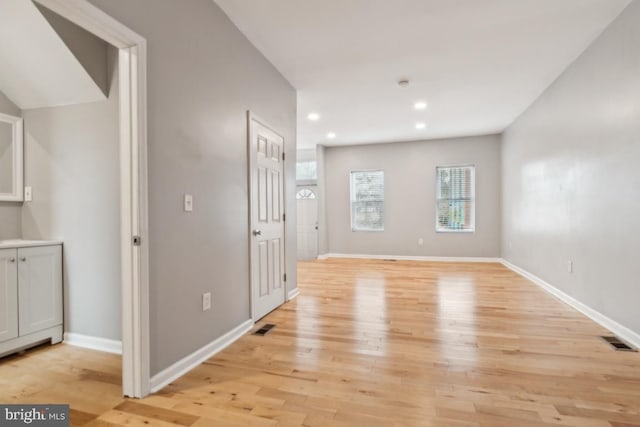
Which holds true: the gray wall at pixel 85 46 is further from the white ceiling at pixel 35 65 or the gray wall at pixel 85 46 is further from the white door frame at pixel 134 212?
the white door frame at pixel 134 212

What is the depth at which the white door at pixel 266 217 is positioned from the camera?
3084mm

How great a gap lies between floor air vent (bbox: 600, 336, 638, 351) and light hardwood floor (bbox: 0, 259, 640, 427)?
8cm

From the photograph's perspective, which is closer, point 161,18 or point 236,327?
point 161,18

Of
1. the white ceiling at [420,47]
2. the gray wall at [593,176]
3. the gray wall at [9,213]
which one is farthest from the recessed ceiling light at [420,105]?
the gray wall at [9,213]

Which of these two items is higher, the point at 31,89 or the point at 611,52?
the point at 611,52

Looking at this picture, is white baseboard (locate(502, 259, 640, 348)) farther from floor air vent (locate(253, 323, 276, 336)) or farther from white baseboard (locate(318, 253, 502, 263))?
floor air vent (locate(253, 323, 276, 336))

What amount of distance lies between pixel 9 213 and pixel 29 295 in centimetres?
76

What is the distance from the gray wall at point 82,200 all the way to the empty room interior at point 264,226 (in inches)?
0.7

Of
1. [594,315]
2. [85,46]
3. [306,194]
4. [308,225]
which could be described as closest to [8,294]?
[85,46]

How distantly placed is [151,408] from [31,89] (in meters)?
2.59

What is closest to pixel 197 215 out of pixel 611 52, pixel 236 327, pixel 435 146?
pixel 236 327

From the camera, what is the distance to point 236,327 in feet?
9.06

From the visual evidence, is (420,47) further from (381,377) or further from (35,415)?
(35,415)

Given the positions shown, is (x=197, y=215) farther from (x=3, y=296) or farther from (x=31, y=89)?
(x=31, y=89)
